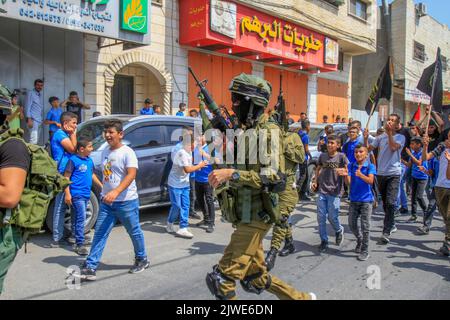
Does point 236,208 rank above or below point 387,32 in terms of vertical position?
below

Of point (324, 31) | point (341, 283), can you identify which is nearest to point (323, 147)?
point (341, 283)

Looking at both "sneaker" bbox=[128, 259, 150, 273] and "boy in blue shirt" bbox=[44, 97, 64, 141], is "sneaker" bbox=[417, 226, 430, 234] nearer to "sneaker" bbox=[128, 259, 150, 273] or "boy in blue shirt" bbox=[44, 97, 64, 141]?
"sneaker" bbox=[128, 259, 150, 273]

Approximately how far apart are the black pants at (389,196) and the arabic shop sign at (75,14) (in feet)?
22.5

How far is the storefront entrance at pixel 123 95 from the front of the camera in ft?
39.1

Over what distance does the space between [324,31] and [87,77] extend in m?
11.0

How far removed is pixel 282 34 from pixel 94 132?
34.0 ft

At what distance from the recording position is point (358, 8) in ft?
70.0

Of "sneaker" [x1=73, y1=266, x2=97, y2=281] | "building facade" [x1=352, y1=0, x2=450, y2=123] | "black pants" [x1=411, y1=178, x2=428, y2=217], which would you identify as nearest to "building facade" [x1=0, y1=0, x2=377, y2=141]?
"sneaker" [x1=73, y1=266, x2=97, y2=281]

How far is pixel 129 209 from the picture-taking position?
14.0 feet

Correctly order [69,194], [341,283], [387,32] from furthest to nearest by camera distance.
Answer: [387,32]
[69,194]
[341,283]

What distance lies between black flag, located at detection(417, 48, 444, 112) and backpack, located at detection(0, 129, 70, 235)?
6.70m

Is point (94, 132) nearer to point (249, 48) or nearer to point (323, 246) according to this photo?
point (323, 246)
